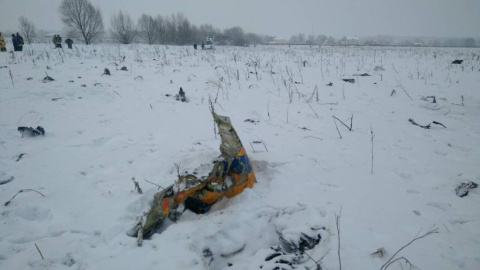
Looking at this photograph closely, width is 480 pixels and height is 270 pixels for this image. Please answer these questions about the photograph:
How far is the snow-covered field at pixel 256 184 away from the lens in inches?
70.0

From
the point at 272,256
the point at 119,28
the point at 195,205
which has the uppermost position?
the point at 119,28

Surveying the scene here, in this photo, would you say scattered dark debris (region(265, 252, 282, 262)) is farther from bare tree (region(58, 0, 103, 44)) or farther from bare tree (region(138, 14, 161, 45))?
bare tree (region(138, 14, 161, 45))

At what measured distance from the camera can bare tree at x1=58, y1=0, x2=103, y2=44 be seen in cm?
3042

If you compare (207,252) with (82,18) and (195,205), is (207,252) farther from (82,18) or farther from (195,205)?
(82,18)

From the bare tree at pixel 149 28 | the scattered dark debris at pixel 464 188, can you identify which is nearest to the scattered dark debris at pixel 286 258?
the scattered dark debris at pixel 464 188

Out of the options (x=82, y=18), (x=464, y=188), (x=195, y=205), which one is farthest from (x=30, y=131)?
(x=82, y=18)

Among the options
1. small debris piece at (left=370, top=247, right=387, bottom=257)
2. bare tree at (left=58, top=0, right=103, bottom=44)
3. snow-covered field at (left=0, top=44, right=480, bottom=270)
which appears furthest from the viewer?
bare tree at (left=58, top=0, right=103, bottom=44)

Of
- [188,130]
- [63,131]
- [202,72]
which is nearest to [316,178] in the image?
[188,130]

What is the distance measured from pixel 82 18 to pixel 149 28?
10.7 meters

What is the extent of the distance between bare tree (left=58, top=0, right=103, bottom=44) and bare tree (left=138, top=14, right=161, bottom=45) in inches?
332

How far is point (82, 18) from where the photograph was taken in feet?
103

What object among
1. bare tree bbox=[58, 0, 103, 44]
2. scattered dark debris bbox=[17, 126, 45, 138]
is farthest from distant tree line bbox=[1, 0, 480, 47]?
scattered dark debris bbox=[17, 126, 45, 138]

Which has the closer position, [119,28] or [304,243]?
[304,243]

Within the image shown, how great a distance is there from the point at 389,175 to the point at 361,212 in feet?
2.61
